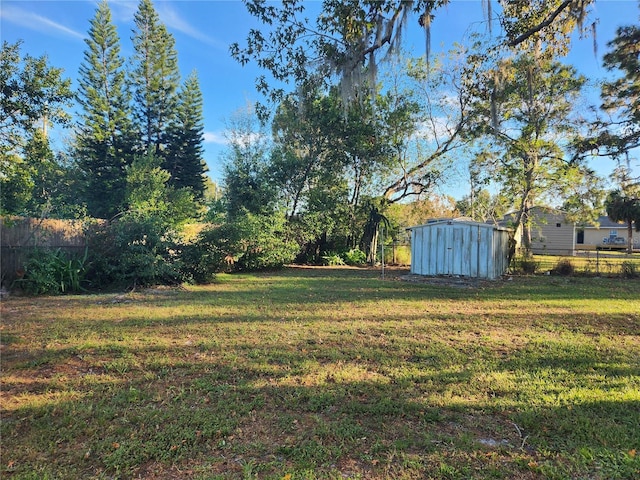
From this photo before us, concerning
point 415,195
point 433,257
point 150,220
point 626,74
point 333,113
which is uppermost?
point 333,113

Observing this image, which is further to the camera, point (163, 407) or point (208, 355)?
point (208, 355)

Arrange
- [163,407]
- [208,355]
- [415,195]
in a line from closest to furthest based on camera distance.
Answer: [163,407]
[208,355]
[415,195]

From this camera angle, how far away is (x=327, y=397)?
316cm

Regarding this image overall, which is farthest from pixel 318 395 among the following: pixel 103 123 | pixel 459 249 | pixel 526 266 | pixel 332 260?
pixel 103 123

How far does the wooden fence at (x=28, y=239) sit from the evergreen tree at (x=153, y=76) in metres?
21.1

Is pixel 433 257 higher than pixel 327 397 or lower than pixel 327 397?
higher

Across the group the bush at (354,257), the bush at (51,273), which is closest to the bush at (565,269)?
the bush at (354,257)

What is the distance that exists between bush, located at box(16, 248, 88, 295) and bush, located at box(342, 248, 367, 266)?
10.9m

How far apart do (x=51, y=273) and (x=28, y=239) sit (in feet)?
3.31

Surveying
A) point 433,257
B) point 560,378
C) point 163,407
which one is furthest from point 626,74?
point 163,407

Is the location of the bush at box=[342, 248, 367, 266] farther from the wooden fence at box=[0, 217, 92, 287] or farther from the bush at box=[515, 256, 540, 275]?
the wooden fence at box=[0, 217, 92, 287]

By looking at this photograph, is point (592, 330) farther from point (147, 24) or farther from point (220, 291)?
point (147, 24)

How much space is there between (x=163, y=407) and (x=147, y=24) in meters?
32.9

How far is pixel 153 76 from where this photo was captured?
29109mm
